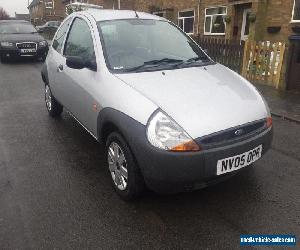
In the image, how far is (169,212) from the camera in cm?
316

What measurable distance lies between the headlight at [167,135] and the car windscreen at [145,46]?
1027mm

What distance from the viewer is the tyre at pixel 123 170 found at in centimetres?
309

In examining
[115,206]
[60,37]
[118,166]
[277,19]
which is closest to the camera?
[115,206]

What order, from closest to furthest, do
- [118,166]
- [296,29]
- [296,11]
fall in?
[118,166]
[296,29]
[296,11]

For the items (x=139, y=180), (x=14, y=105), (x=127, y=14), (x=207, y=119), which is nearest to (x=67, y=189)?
(x=139, y=180)

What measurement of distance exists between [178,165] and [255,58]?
23.7 ft

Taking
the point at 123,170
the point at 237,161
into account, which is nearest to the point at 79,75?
the point at 123,170

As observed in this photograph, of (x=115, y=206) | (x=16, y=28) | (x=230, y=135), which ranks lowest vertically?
(x=115, y=206)

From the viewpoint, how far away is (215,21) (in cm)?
1802

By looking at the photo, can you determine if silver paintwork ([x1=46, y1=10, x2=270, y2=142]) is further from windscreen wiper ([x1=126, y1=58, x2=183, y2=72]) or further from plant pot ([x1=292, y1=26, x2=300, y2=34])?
plant pot ([x1=292, y1=26, x2=300, y2=34])

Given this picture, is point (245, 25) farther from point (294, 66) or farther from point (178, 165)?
point (178, 165)

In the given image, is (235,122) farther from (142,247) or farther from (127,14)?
(127,14)

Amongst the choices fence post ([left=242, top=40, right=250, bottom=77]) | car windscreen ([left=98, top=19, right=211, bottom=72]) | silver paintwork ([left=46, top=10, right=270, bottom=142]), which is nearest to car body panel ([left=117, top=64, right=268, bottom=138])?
silver paintwork ([left=46, top=10, right=270, bottom=142])

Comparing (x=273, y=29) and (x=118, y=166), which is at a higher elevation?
(x=273, y=29)
